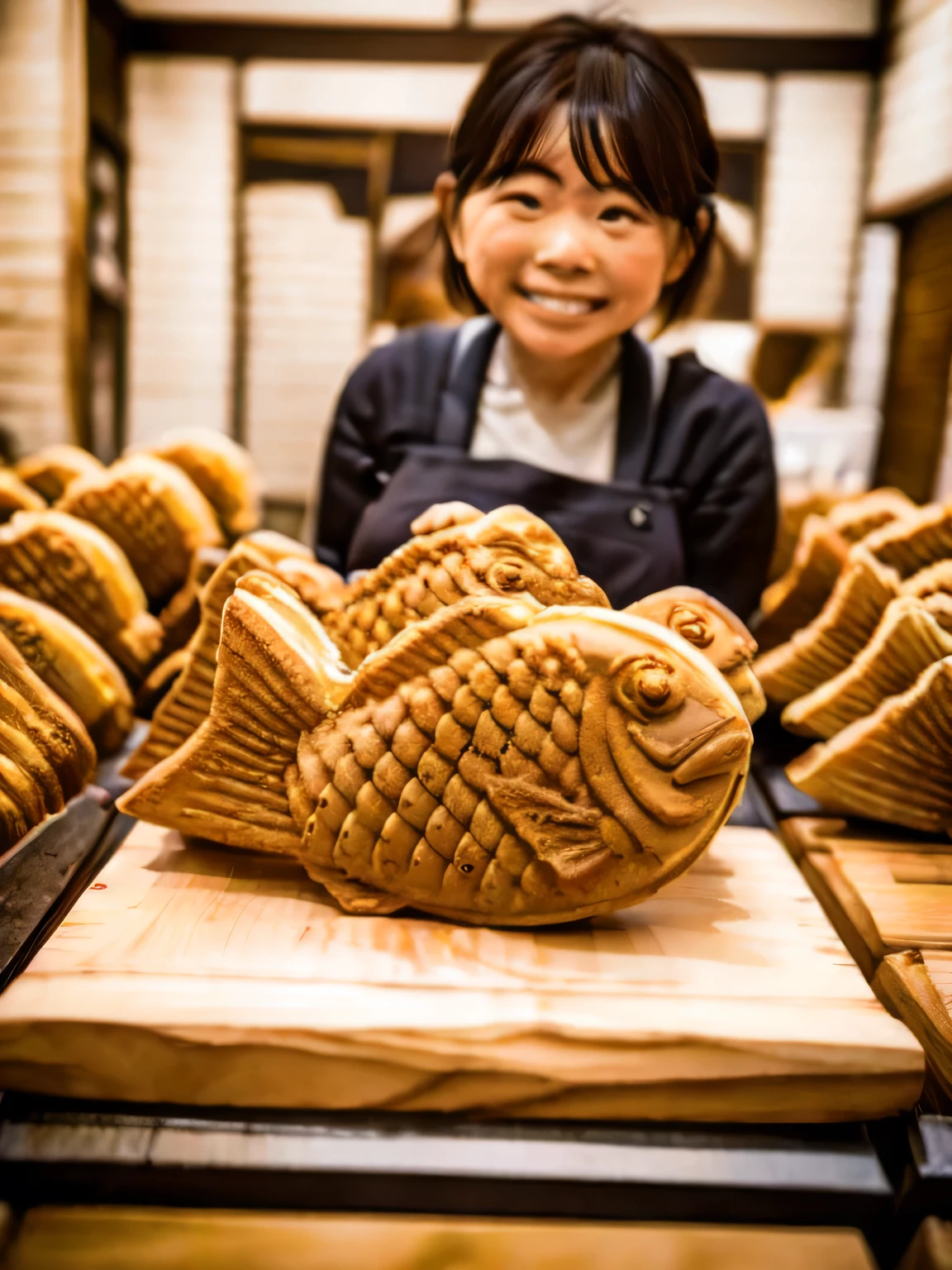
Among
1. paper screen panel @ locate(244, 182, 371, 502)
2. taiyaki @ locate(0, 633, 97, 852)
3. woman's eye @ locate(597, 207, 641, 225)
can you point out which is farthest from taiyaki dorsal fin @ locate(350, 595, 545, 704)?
paper screen panel @ locate(244, 182, 371, 502)

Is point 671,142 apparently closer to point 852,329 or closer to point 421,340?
point 421,340

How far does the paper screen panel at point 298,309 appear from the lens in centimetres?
177

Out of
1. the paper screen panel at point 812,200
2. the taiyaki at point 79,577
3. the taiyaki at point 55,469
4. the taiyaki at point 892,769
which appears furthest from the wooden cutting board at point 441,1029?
the paper screen panel at point 812,200

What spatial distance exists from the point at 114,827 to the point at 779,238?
1426 millimetres

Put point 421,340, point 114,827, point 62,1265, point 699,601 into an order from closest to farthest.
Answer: point 62,1265
point 699,601
point 114,827
point 421,340

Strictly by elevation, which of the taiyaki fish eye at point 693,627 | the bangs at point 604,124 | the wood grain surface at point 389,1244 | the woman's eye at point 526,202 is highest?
the bangs at point 604,124

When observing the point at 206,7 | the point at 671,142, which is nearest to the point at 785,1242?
the point at 671,142

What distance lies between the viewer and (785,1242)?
2.57 ft

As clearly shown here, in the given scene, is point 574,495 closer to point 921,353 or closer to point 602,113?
point 602,113

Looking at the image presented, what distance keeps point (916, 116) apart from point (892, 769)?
1058 millimetres

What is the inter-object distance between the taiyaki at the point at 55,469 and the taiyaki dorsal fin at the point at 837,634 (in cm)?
113

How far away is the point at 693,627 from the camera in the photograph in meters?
1.03

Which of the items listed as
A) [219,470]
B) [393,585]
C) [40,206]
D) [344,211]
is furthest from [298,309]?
[393,585]

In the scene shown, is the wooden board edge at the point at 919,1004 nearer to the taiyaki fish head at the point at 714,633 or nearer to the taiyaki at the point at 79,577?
the taiyaki fish head at the point at 714,633
